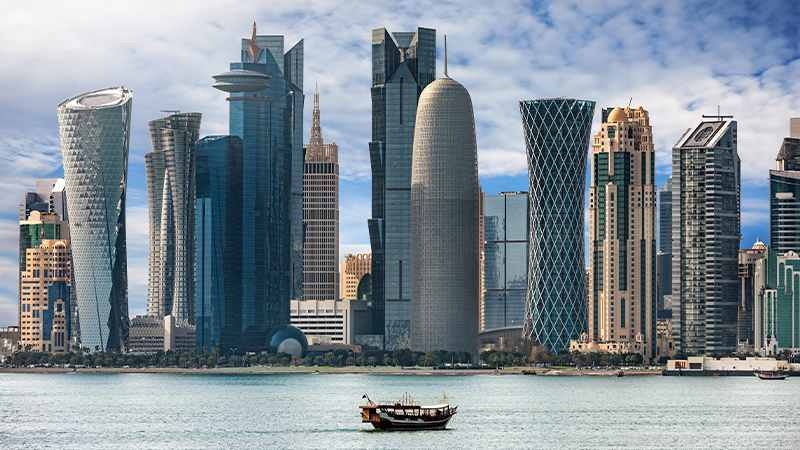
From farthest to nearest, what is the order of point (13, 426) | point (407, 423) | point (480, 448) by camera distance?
point (13, 426)
point (407, 423)
point (480, 448)

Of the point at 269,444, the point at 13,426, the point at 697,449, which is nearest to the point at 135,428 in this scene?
the point at 13,426

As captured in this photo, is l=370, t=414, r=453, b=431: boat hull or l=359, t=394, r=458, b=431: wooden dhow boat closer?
l=359, t=394, r=458, b=431: wooden dhow boat

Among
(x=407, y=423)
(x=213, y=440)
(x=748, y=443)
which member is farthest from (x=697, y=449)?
(x=213, y=440)

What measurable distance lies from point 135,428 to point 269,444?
29.5 metres

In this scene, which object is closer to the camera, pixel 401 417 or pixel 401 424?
pixel 401 417

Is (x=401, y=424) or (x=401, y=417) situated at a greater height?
(x=401, y=417)

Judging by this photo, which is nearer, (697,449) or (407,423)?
(697,449)

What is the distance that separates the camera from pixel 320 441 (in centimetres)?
16975

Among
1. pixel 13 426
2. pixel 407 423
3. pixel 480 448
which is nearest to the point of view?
pixel 480 448

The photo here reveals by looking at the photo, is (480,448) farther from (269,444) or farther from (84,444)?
(84,444)

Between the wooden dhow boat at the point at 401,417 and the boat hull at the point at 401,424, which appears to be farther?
the boat hull at the point at 401,424

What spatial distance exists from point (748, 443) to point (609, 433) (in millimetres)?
16499

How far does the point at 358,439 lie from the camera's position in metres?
170

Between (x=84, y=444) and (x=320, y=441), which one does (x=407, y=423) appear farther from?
(x=84, y=444)
